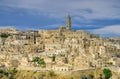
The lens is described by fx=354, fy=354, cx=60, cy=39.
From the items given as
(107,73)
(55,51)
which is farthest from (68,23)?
(107,73)

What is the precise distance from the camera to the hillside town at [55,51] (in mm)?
51941

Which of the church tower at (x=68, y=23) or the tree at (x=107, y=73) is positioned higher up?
the church tower at (x=68, y=23)

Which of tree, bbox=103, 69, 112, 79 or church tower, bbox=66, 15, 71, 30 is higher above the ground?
church tower, bbox=66, 15, 71, 30

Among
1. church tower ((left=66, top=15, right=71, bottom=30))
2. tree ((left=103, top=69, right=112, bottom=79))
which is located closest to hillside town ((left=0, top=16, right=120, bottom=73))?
church tower ((left=66, top=15, right=71, bottom=30))

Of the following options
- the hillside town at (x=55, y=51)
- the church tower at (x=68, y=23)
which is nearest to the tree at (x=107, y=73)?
the hillside town at (x=55, y=51)

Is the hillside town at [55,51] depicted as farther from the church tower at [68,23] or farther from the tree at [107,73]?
the tree at [107,73]

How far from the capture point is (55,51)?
6238 cm

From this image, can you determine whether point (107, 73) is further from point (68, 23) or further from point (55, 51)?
point (68, 23)

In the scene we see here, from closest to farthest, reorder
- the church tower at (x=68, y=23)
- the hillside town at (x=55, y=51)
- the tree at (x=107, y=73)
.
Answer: the tree at (x=107, y=73)
the hillside town at (x=55, y=51)
the church tower at (x=68, y=23)

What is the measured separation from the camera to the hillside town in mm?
51941

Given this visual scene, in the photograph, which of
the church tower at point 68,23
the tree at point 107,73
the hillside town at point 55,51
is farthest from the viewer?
the church tower at point 68,23

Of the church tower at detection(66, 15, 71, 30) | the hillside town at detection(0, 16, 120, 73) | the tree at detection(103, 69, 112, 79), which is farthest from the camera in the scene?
the church tower at detection(66, 15, 71, 30)

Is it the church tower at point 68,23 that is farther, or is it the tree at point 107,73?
the church tower at point 68,23

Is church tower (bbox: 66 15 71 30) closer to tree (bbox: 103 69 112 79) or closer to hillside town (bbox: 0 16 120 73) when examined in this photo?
hillside town (bbox: 0 16 120 73)
